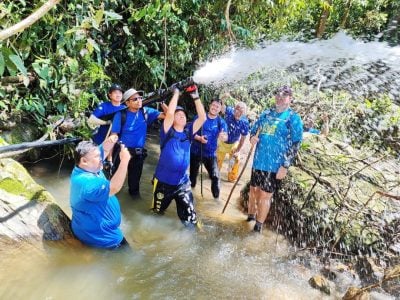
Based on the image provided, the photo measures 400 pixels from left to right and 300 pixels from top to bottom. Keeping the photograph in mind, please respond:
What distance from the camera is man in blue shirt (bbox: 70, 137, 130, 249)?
3908 mm

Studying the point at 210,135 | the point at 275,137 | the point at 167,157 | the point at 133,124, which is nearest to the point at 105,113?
the point at 133,124

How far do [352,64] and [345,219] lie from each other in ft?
21.1

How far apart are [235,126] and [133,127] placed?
229 centimetres

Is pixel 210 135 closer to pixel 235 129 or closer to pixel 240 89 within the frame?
pixel 235 129

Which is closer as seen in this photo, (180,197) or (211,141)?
(180,197)

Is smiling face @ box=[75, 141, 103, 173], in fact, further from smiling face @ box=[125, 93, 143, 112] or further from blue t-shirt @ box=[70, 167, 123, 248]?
smiling face @ box=[125, 93, 143, 112]

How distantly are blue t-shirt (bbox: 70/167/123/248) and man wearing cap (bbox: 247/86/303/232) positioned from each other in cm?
227

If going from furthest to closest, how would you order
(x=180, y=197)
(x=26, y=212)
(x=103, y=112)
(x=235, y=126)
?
(x=235, y=126), (x=103, y=112), (x=180, y=197), (x=26, y=212)

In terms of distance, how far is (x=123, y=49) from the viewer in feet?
28.0

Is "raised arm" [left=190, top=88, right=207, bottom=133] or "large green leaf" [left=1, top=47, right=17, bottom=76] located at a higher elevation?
"large green leaf" [left=1, top=47, right=17, bottom=76]

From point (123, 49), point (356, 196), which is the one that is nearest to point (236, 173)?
point (356, 196)

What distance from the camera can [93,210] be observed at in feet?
13.5

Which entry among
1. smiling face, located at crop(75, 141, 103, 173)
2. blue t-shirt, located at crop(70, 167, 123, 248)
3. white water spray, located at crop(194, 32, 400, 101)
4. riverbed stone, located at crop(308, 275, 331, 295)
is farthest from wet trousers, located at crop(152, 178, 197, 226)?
white water spray, located at crop(194, 32, 400, 101)

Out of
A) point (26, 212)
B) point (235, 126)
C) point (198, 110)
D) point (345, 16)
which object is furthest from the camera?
point (345, 16)
